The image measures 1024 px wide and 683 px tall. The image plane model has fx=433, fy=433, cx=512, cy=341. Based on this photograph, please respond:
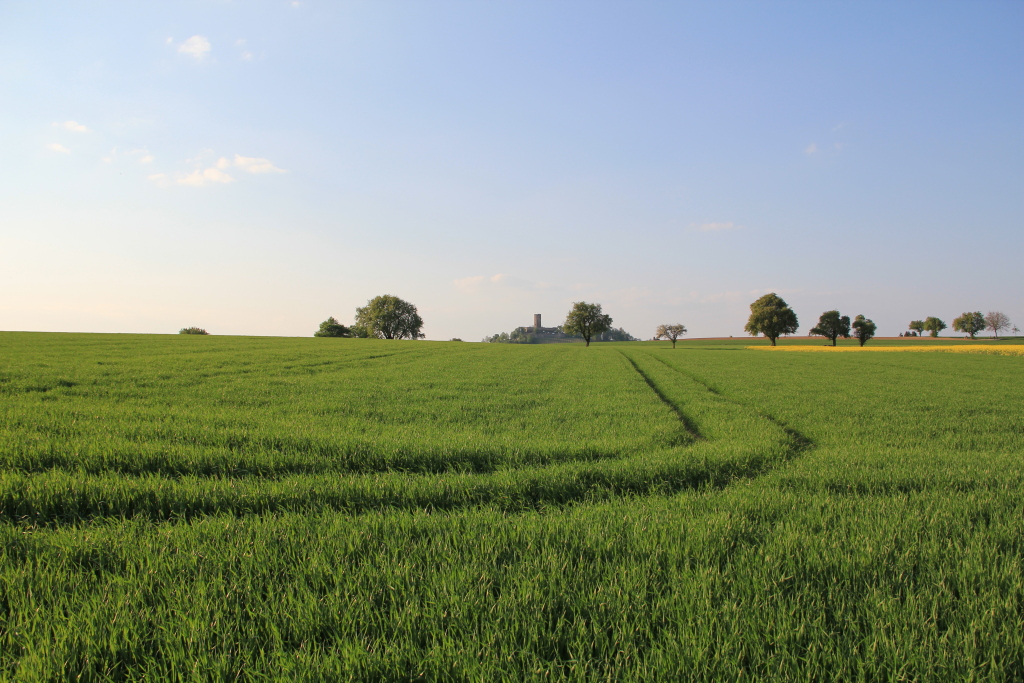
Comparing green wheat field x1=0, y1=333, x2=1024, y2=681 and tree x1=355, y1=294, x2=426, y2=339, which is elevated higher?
tree x1=355, y1=294, x2=426, y2=339

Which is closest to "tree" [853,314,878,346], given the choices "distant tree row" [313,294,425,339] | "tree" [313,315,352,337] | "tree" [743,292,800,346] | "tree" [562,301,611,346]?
"tree" [743,292,800,346]

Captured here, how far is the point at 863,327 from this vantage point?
11188 cm

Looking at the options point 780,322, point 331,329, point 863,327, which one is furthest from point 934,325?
point 331,329

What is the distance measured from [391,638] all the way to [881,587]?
3278 mm

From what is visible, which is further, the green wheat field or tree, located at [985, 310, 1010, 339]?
tree, located at [985, 310, 1010, 339]

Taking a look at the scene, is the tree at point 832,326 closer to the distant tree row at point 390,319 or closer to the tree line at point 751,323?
the tree line at point 751,323

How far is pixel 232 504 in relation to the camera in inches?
191

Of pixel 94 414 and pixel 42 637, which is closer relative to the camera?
pixel 42 637

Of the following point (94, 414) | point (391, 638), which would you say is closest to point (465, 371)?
point (94, 414)

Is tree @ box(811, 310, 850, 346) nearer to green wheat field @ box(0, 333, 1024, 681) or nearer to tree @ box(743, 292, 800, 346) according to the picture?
tree @ box(743, 292, 800, 346)

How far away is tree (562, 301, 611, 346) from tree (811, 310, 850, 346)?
54227 mm

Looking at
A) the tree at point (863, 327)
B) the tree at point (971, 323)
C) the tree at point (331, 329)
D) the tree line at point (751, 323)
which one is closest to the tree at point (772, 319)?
the tree line at point (751, 323)

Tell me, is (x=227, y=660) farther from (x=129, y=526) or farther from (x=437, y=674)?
(x=129, y=526)

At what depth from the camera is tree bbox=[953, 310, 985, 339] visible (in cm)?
12000
